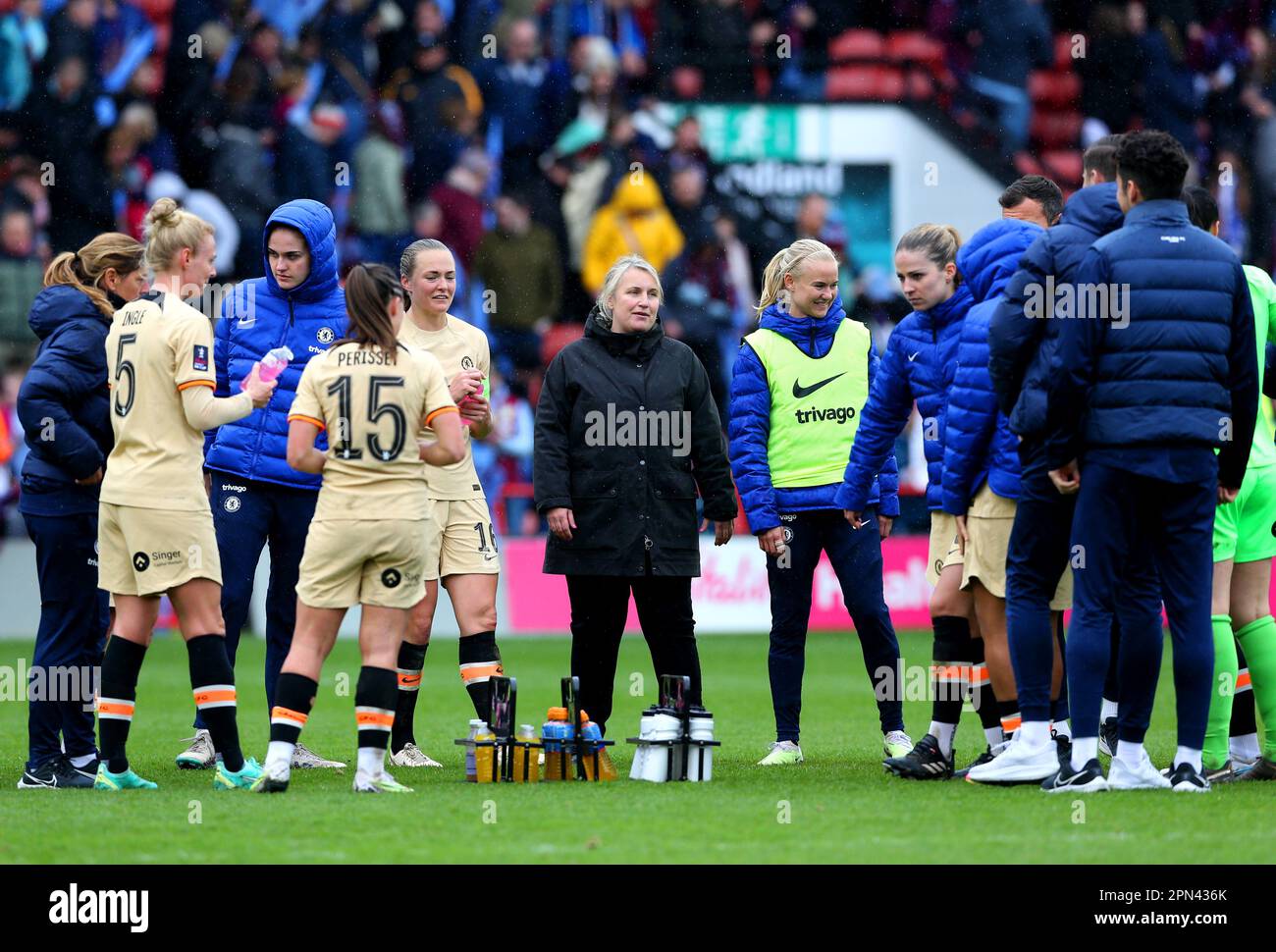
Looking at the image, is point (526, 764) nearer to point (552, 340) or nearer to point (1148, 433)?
point (1148, 433)

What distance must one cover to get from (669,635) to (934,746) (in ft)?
3.93

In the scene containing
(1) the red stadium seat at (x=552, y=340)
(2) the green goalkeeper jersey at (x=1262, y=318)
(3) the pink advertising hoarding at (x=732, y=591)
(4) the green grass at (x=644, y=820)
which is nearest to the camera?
(4) the green grass at (x=644, y=820)

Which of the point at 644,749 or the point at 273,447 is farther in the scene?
the point at 273,447

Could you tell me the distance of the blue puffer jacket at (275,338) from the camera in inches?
324

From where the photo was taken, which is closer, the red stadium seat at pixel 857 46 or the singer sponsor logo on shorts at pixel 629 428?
the singer sponsor logo on shorts at pixel 629 428

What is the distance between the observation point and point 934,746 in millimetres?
7633

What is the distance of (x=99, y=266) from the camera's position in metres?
7.56

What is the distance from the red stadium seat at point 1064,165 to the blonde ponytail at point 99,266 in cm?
1503

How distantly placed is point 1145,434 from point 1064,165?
1524 centimetres

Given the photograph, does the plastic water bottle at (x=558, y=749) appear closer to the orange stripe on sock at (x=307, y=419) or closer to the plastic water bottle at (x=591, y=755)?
the plastic water bottle at (x=591, y=755)

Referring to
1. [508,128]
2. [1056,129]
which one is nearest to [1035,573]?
[508,128]

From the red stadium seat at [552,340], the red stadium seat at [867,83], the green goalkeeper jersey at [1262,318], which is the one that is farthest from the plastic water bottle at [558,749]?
the red stadium seat at [867,83]
